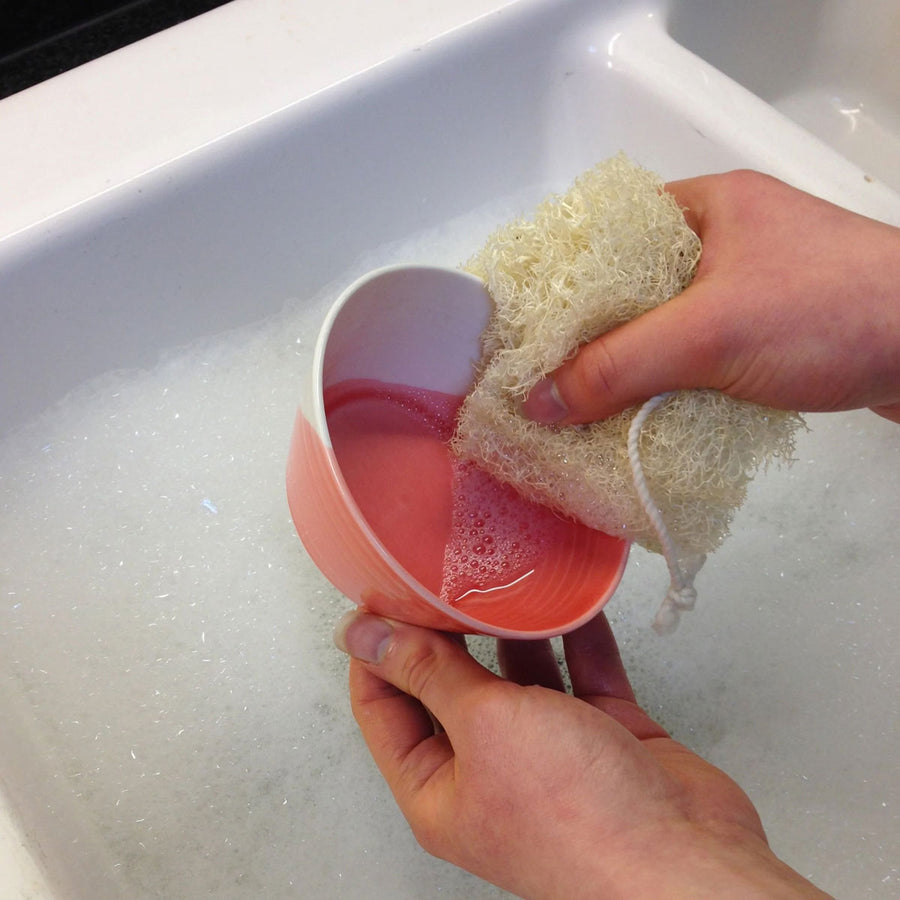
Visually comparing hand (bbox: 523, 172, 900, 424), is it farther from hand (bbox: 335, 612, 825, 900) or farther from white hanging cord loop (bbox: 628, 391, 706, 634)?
hand (bbox: 335, 612, 825, 900)

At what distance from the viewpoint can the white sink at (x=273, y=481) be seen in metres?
0.59

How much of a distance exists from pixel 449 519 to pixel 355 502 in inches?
5.5

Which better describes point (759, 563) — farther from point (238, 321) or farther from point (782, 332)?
point (238, 321)

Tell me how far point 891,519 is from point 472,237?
430mm

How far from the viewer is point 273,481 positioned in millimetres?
701

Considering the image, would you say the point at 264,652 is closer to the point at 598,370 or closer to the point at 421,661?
the point at 421,661

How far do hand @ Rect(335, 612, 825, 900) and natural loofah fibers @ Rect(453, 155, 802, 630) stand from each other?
0.11 meters

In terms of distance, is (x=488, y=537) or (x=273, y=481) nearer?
(x=488, y=537)

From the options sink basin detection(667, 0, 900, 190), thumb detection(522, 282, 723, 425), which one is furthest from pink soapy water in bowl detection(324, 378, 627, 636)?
sink basin detection(667, 0, 900, 190)

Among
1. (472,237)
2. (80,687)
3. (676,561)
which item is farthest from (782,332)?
(80,687)

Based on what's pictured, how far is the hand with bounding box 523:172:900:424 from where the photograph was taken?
451 millimetres

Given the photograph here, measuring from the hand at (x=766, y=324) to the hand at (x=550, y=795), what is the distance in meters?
0.16

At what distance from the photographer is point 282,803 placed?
2.00ft

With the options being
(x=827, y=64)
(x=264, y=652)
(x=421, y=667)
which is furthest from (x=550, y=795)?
(x=827, y=64)
